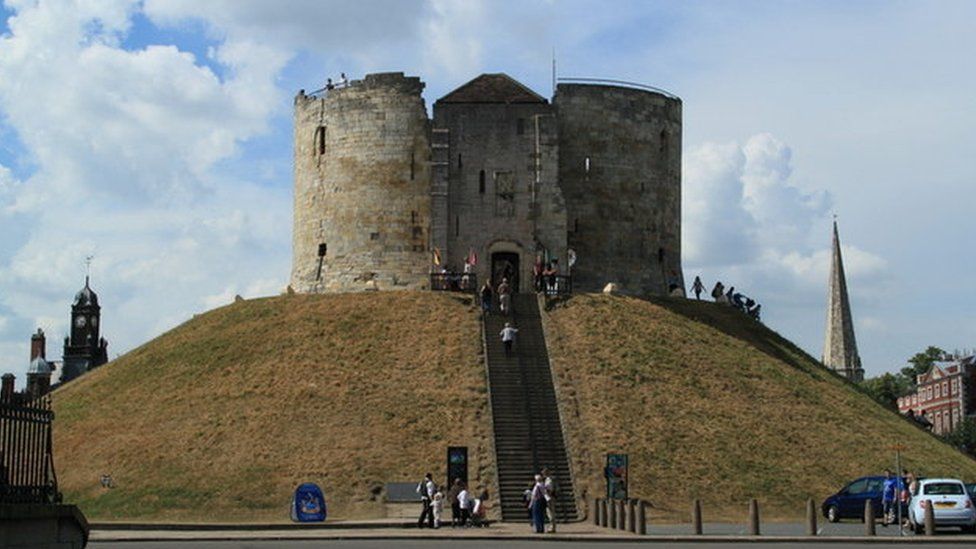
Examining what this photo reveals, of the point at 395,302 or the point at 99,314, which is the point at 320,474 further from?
the point at 99,314

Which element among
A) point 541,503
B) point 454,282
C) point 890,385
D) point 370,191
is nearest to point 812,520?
point 541,503

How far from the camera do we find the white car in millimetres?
34625

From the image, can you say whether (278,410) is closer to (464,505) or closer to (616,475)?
(464,505)

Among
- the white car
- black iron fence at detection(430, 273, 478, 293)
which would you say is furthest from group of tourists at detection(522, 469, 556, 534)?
black iron fence at detection(430, 273, 478, 293)

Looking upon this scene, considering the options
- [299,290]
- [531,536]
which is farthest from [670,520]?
[299,290]

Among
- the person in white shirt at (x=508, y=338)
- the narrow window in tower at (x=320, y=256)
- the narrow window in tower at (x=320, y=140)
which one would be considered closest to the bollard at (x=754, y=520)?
the person in white shirt at (x=508, y=338)

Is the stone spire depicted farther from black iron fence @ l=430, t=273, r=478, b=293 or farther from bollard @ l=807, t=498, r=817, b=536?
bollard @ l=807, t=498, r=817, b=536

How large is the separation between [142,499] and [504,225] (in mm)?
22541

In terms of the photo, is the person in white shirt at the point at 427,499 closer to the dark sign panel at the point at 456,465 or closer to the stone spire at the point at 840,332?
the dark sign panel at the point at 456,465

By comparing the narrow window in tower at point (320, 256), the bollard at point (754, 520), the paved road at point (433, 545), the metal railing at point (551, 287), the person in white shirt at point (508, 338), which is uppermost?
the narrow window in tower at point (320, 256)

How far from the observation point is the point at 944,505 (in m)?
34.8

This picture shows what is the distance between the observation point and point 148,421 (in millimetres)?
46125

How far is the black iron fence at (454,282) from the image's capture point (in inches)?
2228

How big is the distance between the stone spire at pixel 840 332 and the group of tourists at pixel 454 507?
98967mm
